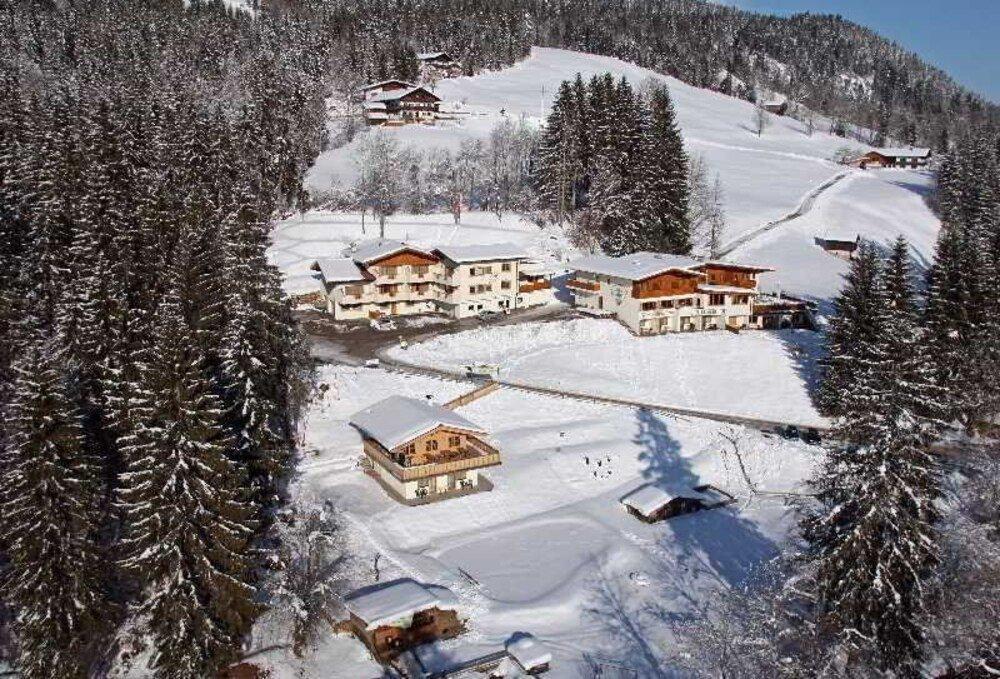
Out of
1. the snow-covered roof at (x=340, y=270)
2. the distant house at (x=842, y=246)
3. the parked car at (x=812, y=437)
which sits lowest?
the parked car at (x=812, y=437)

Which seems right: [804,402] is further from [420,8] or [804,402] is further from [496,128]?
[420,8]

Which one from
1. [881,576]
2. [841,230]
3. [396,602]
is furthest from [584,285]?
[881,576]

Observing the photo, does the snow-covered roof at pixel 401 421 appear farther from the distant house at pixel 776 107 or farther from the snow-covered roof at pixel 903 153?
the distant house at pixel 776 107

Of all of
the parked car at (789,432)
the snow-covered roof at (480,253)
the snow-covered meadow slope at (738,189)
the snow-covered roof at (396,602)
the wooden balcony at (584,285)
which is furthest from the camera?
the snow-covered meadow slope at (738,189)

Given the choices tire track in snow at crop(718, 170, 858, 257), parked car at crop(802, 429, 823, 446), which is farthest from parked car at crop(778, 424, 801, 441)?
tire track in snow at crop(718, 170, 858, 257)

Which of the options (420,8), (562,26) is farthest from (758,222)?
(562,26)

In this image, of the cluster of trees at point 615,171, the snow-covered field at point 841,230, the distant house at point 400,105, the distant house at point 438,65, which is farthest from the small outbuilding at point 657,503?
the distant house at point 438,65
